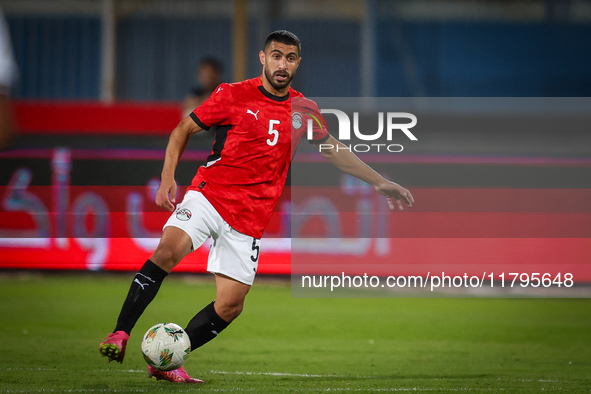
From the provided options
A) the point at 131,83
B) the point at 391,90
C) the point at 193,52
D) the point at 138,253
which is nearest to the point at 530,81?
the point at 391,90

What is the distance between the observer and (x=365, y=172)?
4.32 m

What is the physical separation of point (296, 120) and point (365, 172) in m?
0.49

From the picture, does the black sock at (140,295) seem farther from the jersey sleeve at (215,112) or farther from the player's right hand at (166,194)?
the jersey sleeve at (215,112)

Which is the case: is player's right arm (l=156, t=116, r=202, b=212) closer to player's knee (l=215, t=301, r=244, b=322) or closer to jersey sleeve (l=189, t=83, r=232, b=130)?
jersey sleeve (l=189, t=83, r=232, b=130)

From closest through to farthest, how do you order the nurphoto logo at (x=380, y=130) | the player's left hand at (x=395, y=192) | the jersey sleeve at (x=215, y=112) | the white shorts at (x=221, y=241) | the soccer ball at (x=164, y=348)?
the soccer ball at (x=164, y=348), the white shorts at (x=221, y=241), the jersey sleeve at (x=215, y=112), the player's left hand at (x=395, y=192), the nurphoto logo at (x=380, y=130)

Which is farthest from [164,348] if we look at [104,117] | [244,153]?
[104,117]

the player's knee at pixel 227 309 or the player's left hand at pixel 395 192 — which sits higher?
the player's left hand at pixel 395 192

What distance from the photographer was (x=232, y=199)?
3.98 metres

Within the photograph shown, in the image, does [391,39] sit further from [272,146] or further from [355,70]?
[272,146]

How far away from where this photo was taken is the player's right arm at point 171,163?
379 cm

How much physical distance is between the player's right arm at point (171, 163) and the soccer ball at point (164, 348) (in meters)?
0.61

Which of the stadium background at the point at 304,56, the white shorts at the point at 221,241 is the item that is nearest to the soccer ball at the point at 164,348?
the white shorts at the point at 221,241

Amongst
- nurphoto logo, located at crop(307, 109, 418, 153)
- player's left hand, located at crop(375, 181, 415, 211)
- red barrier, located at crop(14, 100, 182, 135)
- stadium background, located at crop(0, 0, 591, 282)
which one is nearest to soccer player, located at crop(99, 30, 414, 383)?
player's left hand, located at crop(375, 181, 415, 211)

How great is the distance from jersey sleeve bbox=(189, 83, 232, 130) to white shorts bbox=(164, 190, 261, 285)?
0.37 m
